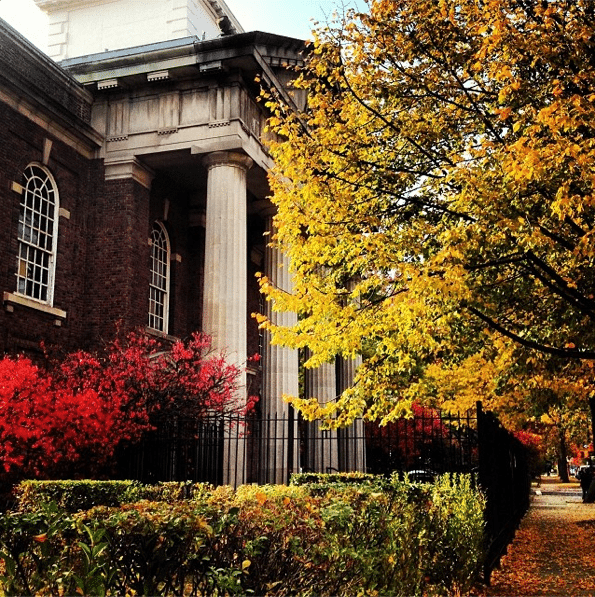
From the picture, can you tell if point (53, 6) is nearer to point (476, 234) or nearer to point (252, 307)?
point (252, 307)

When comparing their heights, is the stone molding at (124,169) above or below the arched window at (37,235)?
above

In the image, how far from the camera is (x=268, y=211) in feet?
79.7

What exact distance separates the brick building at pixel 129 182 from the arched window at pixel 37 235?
35 mm

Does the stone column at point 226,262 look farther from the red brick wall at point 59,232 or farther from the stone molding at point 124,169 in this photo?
the red brick wall at point 59,232

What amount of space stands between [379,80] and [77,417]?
8.76 metres

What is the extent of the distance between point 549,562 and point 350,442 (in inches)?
543

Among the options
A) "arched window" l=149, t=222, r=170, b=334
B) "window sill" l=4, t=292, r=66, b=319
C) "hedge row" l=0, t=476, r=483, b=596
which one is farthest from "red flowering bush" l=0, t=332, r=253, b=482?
"hedge row" l=0, t=476, r=483, b=596

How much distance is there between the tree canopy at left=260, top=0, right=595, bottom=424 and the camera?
30.5 feet

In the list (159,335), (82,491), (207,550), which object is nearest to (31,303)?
(159,335)

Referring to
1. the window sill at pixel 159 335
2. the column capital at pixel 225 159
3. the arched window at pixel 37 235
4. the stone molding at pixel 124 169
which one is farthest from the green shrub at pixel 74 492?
the stone molding at pixel 124 169

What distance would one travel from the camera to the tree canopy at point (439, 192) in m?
9.29

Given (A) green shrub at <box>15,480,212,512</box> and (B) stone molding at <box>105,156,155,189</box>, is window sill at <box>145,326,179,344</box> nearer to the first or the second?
(B) stone molding at <box>105,156,155,189</box>

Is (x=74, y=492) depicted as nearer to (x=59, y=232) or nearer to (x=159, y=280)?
(x=59, y=232)

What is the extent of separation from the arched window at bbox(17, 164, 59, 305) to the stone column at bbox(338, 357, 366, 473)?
10.1 m
